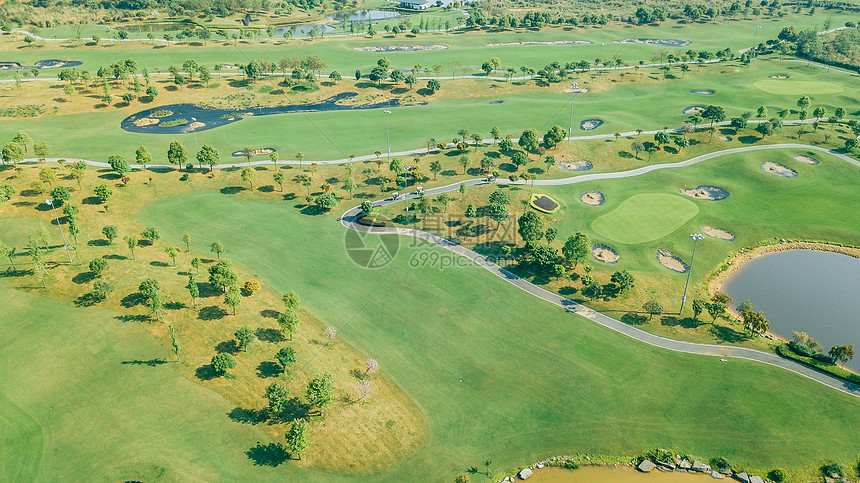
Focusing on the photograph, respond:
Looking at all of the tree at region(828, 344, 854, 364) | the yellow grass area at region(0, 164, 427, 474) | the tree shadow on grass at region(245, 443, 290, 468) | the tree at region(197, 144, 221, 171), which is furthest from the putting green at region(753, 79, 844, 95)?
the tree shadow on grass at region(245, 443, 290, 468)

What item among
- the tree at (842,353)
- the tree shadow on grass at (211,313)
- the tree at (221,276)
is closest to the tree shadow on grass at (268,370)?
the tree shadow on grass at (211,313)

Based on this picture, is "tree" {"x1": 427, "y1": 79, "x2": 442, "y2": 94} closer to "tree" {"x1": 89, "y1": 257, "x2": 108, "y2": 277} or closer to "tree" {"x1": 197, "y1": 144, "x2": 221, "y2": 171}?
"tree" {"x1": 197, "y1": 144, "x2": 221, "y2": 171}

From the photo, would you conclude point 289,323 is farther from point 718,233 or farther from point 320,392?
point 718,233

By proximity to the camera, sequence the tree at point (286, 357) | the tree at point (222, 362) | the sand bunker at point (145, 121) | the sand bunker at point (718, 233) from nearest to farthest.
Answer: the tree at point (222, 362) → the tree at point (286, 357) → the sand bunker at point (718, 233) → the sand bunker at point (145, 121)

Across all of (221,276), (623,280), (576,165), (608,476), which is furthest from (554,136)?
(221,276)

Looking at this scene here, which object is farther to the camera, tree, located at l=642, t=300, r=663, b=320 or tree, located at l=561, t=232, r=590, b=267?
tree, located at l=561, t=232, r=590, b=267

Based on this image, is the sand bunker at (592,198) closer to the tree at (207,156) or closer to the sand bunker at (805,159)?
the sand bunker at (805,159)

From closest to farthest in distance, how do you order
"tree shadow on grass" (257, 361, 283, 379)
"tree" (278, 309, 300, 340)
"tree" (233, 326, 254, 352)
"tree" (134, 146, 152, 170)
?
"tree shadow on grass" (257, 361, 283, 379) → "tree" (233, 326, 254, 352) → "tree" (278, 309, 300, 340) → "tree" (134, 146, 152, 170)
